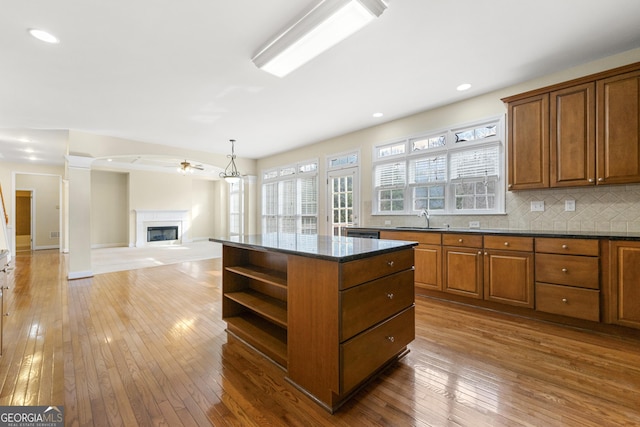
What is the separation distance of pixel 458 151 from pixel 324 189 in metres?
2.78

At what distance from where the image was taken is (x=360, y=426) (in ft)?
4.81

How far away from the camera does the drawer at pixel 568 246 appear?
2.54 metres

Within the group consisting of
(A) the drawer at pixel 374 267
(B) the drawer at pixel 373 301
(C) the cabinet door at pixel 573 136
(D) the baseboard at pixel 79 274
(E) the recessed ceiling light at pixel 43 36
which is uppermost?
(E) the recessed ceiling light at pixel 43 36

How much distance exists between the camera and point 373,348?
1783 mm

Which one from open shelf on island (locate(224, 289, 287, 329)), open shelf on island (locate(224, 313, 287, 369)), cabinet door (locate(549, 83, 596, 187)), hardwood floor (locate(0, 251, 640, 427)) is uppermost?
cabinet door (locate(549, 83, 596, 187))

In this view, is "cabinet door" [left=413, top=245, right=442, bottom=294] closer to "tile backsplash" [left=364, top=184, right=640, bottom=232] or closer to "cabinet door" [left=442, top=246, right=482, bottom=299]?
"cabinet door" [left=442, top=246, right=482, bottom=299]

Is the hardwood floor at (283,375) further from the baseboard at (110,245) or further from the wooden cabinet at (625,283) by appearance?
the baseboard at (110,245)

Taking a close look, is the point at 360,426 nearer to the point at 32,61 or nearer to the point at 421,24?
the point at 421,24

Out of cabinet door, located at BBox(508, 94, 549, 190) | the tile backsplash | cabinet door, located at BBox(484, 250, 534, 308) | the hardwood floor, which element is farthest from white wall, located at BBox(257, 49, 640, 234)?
the hardwood floor

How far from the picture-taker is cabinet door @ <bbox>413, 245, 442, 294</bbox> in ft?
11.5

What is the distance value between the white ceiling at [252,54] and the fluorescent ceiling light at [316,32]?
0.36 feet

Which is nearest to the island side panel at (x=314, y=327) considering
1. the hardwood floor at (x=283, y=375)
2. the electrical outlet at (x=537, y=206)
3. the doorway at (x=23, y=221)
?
the hardwood floor at (x=283, y=375)

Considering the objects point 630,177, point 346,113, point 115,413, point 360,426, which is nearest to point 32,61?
point 115,413

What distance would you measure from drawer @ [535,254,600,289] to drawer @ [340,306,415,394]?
1673 millimetres
